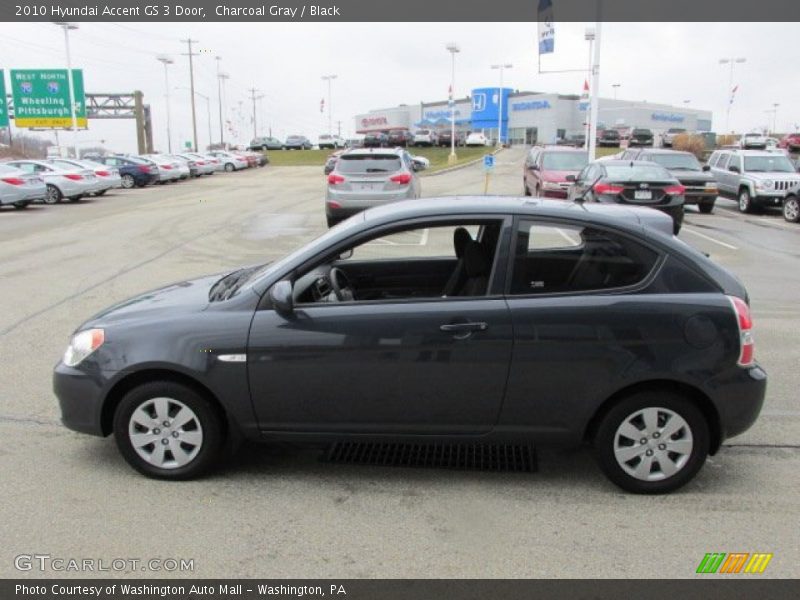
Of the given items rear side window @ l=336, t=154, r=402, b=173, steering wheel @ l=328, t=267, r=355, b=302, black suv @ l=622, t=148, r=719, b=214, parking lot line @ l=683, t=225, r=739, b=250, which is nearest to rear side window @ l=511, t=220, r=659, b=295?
steering wheel @ l=328, t=267, r=355, b=302

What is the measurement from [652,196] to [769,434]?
35.7 feet

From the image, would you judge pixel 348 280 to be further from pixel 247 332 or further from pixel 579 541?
pixel 579 541

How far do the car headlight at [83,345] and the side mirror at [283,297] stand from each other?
42.3 inches

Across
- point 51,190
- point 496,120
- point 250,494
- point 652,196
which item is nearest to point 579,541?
point 250,494

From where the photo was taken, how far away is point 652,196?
48.8 feet

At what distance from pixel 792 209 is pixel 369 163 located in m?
11.6

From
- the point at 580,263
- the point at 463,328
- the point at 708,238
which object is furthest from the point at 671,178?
the point at 463,328

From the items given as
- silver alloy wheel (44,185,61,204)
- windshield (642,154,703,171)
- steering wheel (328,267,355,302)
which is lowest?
silver alloy wheel (44,185,61,204)

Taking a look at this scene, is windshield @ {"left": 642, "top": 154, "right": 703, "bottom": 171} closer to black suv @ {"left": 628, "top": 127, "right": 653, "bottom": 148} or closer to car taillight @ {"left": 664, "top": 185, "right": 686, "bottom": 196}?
car taillight @ {"left": 664, "top": 185, "right": 686, "bottom": 196}

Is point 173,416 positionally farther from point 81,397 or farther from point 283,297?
point 283,297

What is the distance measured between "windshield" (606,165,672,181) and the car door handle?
12.2m

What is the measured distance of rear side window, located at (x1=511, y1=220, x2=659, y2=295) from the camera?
3985mm

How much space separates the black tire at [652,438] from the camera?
388 cm

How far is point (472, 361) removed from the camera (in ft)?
12.6
